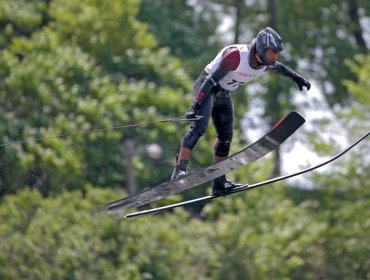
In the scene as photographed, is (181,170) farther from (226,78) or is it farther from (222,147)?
(226,78)

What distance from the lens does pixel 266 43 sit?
43.6 ft

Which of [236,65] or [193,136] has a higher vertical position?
[236,65]

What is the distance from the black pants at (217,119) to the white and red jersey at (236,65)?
21 cm

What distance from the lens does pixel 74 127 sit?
1035 inches

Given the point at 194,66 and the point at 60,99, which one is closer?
the point at 60,99

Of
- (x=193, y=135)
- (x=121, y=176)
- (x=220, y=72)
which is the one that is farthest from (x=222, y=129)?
(x=121, y=176)

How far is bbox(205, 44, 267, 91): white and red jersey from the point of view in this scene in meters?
13.5

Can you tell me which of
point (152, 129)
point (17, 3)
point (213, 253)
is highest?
point (17, 3)

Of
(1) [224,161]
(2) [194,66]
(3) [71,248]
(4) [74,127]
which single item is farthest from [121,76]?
(1) [224,161]

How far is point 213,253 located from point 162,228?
1.53 meters

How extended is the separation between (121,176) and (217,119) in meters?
13.9

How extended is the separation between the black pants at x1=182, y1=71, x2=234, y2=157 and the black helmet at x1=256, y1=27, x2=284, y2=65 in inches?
30.6

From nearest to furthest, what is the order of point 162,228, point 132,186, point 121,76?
1. point 162,228
2. point 132,186
3. point 121,76

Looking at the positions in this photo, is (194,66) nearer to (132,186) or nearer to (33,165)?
(132,186)
